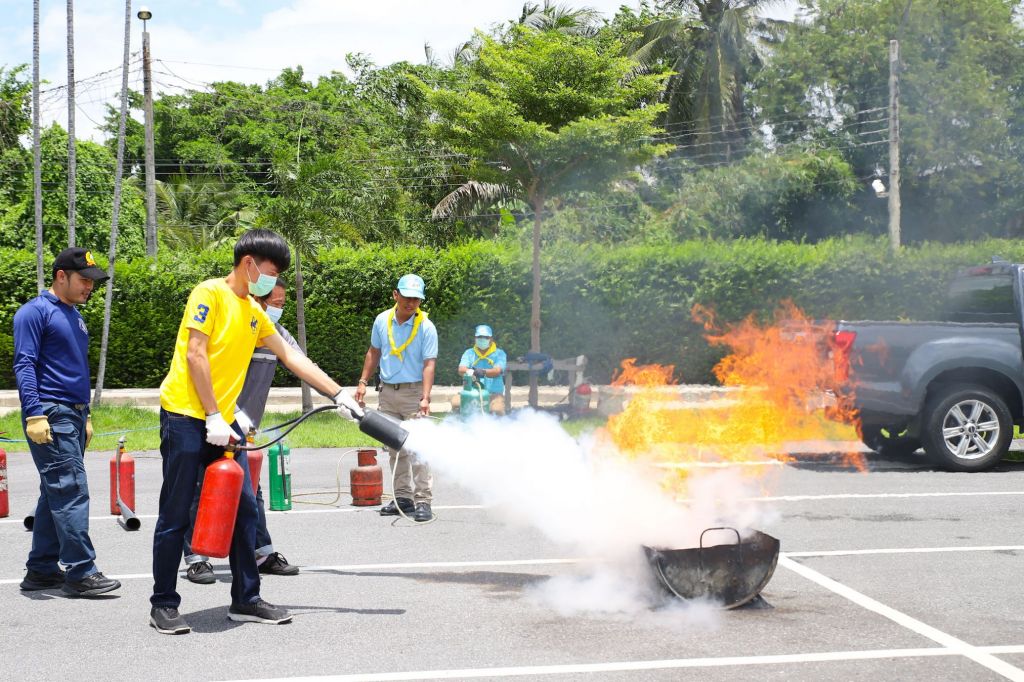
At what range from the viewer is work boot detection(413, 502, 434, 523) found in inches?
340

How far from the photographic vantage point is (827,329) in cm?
1123

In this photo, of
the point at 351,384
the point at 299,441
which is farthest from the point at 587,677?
the point at 351,384

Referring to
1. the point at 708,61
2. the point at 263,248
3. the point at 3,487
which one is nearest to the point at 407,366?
the point at 263,248

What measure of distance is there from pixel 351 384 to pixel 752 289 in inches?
333

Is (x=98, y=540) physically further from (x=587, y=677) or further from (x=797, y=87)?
(x=797, y=87)

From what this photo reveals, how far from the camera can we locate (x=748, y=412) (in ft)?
27.1

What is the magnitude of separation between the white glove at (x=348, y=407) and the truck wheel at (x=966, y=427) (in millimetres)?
7680

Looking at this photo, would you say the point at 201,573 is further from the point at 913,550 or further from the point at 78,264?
the point at 913,550

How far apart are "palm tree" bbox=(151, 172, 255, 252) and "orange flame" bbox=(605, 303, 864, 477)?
2771cm

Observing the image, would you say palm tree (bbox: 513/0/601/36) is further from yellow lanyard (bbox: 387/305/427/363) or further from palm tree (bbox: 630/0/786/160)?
yellow lanyard (bbox: 387/305/427/363)

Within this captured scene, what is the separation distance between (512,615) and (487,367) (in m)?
7.78

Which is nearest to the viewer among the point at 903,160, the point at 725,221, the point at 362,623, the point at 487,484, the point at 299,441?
the point at 362,623

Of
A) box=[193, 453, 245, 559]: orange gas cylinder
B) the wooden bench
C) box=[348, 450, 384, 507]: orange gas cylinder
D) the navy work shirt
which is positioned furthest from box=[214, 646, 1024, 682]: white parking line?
the wooden bench

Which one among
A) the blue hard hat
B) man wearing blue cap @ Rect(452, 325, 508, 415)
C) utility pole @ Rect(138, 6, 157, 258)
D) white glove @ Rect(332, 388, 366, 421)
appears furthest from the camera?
utility pole @ Rect(138, 6, 157, 258)
